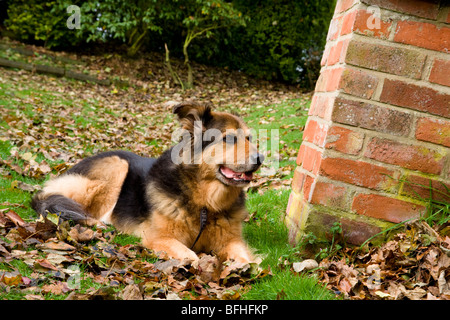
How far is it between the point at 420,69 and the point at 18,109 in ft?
26.6

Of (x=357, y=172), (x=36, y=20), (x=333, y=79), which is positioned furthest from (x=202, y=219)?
(x=36, y=20)

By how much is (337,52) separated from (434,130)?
3.16 ft

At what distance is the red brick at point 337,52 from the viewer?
2.95 metres

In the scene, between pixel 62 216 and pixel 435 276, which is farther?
pixel 62 216

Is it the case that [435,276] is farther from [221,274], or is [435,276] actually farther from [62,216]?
[62,216]

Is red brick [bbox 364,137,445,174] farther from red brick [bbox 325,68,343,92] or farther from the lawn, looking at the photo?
the lawn

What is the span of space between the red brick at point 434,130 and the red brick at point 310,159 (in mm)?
766

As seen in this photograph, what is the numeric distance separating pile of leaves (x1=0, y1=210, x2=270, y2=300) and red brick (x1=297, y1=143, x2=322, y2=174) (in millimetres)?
965

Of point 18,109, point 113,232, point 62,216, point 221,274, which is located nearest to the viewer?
point 221,274

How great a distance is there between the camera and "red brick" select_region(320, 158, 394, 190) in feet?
9.72

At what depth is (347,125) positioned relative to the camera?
9.66 ft

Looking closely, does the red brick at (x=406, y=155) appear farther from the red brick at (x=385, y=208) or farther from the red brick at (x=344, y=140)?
the red brick at (x=385, y=208)
